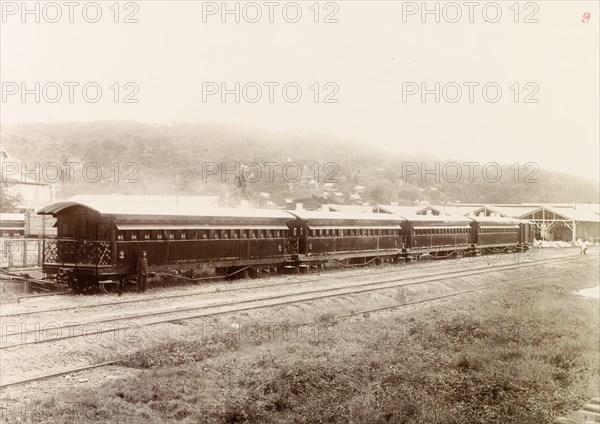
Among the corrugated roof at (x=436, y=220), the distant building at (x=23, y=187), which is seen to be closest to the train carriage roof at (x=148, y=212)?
the corrugated roof at (x=436, y=220)

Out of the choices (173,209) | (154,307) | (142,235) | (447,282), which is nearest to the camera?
(154,307)

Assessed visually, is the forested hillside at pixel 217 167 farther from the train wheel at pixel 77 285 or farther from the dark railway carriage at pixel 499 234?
the train wheel at pixel 77 285

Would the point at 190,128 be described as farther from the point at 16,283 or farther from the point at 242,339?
the point at 242,339

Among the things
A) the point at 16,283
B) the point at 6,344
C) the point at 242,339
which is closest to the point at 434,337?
the point at 242,339

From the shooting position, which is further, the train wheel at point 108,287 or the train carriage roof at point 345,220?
the train carriage roof at point 345,220
